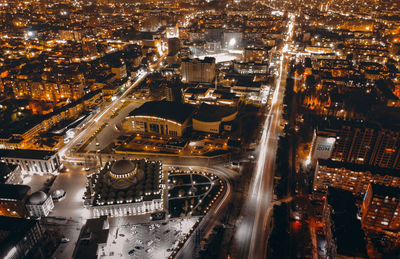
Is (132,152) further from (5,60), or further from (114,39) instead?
(114,39)

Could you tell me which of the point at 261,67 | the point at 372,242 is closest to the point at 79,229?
the point at 372,242

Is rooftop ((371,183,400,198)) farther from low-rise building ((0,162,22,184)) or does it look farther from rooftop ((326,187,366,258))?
low-rise building ((0,162,22,184))

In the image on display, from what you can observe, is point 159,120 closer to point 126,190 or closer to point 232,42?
point 126,190

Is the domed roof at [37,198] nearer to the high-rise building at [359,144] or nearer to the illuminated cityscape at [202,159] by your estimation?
the illuminated cityscape at [202,159]

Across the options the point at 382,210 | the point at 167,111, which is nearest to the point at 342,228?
the point at 382,210

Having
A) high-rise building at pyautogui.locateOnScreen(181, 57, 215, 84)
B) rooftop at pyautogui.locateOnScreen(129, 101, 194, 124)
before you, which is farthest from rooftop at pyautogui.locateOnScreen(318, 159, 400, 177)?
high-rise building at pyautogui.locateOnScreen(181, 57, 215, 84)

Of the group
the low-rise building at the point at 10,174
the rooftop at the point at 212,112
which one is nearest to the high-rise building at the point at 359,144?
the rooftop at the point at 212,112
